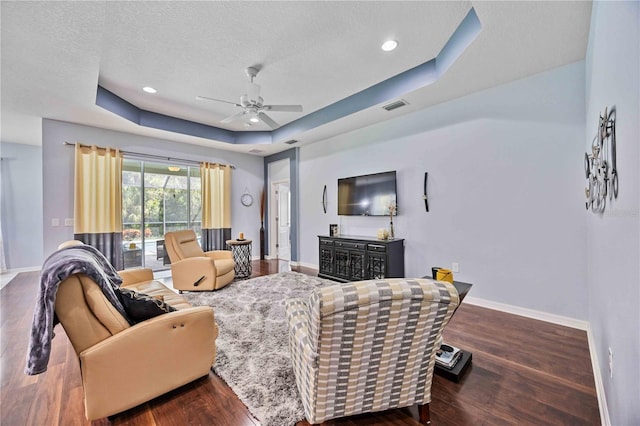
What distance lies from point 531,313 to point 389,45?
334cm

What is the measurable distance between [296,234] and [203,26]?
14.2ft

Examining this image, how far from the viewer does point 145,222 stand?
532 centimetres

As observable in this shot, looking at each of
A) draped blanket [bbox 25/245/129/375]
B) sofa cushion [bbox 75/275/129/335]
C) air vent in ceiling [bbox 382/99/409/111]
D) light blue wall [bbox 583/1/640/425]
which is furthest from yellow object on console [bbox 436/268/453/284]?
air vent in ceiling [bbox 382/99/409/111]

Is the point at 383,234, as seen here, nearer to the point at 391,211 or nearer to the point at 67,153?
the point at 391,211

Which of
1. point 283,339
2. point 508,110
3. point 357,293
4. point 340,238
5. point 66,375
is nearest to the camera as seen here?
point 357,293

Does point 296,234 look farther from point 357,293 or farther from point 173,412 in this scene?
point 357,293

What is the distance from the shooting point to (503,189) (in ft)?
10.3

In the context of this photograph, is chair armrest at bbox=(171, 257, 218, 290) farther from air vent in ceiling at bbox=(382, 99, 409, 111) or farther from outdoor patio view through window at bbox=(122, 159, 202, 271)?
air vent in ceiling at bbox=(382, 99, 409, 111)

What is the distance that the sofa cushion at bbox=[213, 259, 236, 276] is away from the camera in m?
3.91

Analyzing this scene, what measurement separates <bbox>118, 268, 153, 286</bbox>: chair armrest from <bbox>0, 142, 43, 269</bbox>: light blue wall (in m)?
4.49

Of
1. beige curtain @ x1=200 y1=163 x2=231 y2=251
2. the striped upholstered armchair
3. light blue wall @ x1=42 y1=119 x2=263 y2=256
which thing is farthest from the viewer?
beige curtain @ x1=200 y1=163 x2=231 y2=251

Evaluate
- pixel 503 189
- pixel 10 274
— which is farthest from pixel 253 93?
pixel 10 274

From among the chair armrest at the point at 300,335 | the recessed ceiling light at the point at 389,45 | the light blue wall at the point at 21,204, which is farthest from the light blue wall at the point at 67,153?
the chair armrest at the point at 300,335

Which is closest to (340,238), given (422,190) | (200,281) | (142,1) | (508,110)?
(422,190)
